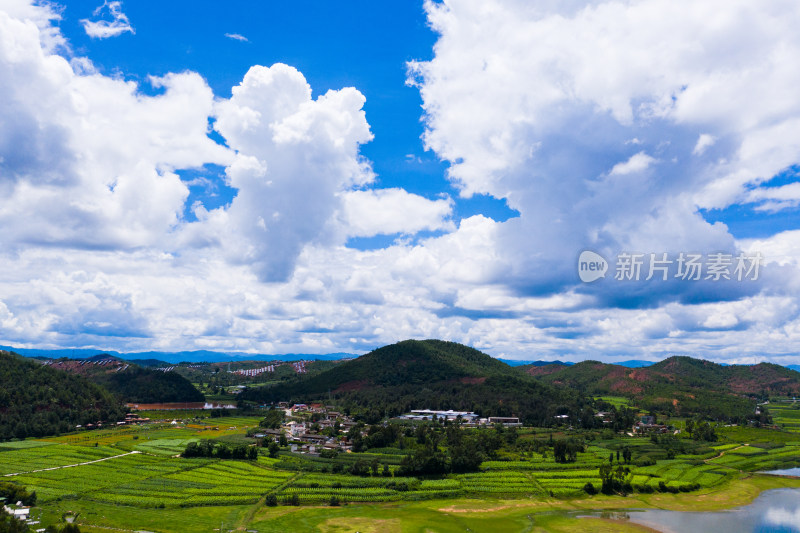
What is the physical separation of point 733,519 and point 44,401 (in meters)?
163

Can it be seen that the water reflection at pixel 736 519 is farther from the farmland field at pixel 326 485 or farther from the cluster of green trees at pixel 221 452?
the cluster of green trees at pixel 221 452

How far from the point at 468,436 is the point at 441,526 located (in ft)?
163

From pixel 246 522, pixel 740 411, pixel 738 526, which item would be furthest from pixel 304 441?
pixel 740 411

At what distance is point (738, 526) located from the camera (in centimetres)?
6519

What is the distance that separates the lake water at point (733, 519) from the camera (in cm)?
6419

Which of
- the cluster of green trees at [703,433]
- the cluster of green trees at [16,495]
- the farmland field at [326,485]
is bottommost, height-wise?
the farmland field at [326,485]

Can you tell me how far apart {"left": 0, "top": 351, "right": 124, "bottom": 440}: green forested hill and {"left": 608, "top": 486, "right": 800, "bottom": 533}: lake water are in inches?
5387

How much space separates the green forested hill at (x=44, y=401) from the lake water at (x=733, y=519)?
449 feet

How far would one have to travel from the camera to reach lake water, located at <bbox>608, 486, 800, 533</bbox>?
64188 mm

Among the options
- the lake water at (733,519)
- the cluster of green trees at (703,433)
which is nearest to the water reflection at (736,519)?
the lake water at (733,519)

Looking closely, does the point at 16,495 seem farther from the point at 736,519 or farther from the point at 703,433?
the point at 703,433

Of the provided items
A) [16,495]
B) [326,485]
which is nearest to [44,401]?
[16,495]

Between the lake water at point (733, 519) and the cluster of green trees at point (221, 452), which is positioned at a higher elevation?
the cluster of green trees at point (221, 452)

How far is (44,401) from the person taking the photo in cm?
14238
